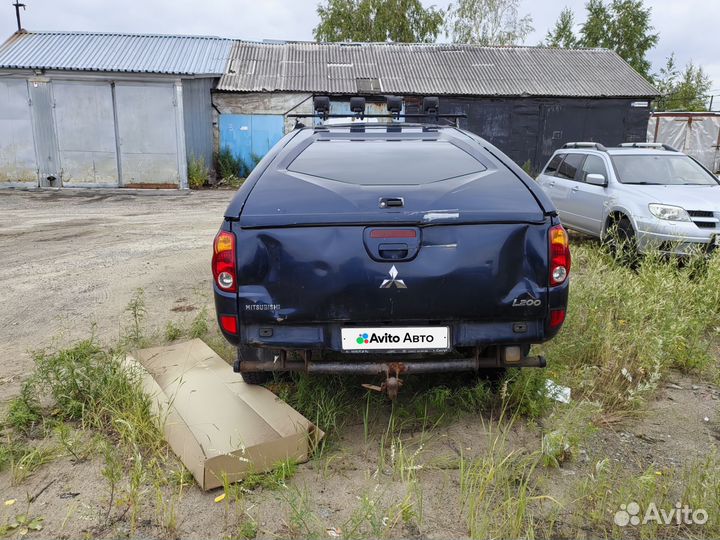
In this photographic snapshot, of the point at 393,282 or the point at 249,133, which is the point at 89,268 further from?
the point at 249,133

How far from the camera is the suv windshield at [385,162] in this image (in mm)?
2934

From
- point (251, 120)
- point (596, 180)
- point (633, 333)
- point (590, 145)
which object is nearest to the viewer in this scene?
point (633, 333)

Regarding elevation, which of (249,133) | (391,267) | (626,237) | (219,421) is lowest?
(219,421)

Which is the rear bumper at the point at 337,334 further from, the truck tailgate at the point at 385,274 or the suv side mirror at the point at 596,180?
the suv side mirror at the point at 596,180

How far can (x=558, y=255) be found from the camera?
8.75 feet

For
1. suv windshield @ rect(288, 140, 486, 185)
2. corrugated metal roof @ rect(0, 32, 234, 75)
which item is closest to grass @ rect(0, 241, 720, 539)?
suv windshield @ rect(288, 140, 486, 185)

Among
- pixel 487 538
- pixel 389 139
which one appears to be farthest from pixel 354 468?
pixel 389 139

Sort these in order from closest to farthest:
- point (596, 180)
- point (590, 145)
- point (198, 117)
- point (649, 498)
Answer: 1. point (649, 498)
2. point (596, 180)
3. point (590, 145)
4. point (198, 117)

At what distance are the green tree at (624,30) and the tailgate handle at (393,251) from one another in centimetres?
4214

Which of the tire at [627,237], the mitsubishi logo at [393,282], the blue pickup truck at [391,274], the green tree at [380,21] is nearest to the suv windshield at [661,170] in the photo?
the tire at [627,237]

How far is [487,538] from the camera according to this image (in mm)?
2189

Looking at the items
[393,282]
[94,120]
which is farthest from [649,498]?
[94,120]

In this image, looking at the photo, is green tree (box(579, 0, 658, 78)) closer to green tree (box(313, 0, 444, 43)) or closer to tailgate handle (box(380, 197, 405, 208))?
green tree (box(313, 0, 444, 43))

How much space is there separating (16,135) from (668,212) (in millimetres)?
15198
